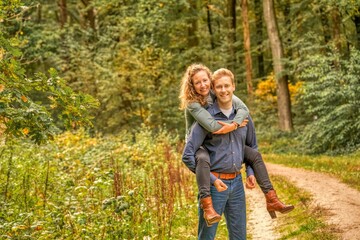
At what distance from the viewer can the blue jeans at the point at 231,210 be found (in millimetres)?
5035

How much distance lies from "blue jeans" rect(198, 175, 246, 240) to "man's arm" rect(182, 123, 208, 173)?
37 cm

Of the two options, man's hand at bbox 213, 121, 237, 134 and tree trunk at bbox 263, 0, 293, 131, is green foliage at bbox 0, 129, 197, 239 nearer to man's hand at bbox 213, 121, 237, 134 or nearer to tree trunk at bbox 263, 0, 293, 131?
man's hand at bbox 213, 121, 237, 134

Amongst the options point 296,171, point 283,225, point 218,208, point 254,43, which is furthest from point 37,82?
point 254,43

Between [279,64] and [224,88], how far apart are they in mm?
19169

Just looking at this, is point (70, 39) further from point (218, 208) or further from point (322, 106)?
point (218, 208)

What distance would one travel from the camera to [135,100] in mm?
23984

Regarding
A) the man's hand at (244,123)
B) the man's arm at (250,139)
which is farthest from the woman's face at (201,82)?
the man's arm at (250,139)

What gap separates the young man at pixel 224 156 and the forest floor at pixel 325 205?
2262 mm

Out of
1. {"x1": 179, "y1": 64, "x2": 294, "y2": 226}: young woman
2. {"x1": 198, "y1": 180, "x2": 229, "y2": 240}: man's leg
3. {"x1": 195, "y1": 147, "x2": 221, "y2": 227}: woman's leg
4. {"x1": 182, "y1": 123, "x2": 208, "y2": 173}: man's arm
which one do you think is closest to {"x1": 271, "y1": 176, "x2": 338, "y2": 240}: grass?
{"x1": 179, "y1": 64, "x2": 294, "y2": 226}: young woman

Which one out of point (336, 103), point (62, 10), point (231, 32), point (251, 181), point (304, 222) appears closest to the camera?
point (251, 181)

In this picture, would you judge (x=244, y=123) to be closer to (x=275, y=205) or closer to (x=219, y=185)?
(x=219, y=185)

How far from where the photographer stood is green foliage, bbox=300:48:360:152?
16.6 meters

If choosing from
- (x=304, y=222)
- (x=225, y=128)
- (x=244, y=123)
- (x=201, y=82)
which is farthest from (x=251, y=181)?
(x=304, y=222)

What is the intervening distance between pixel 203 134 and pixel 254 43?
31.6 metres
